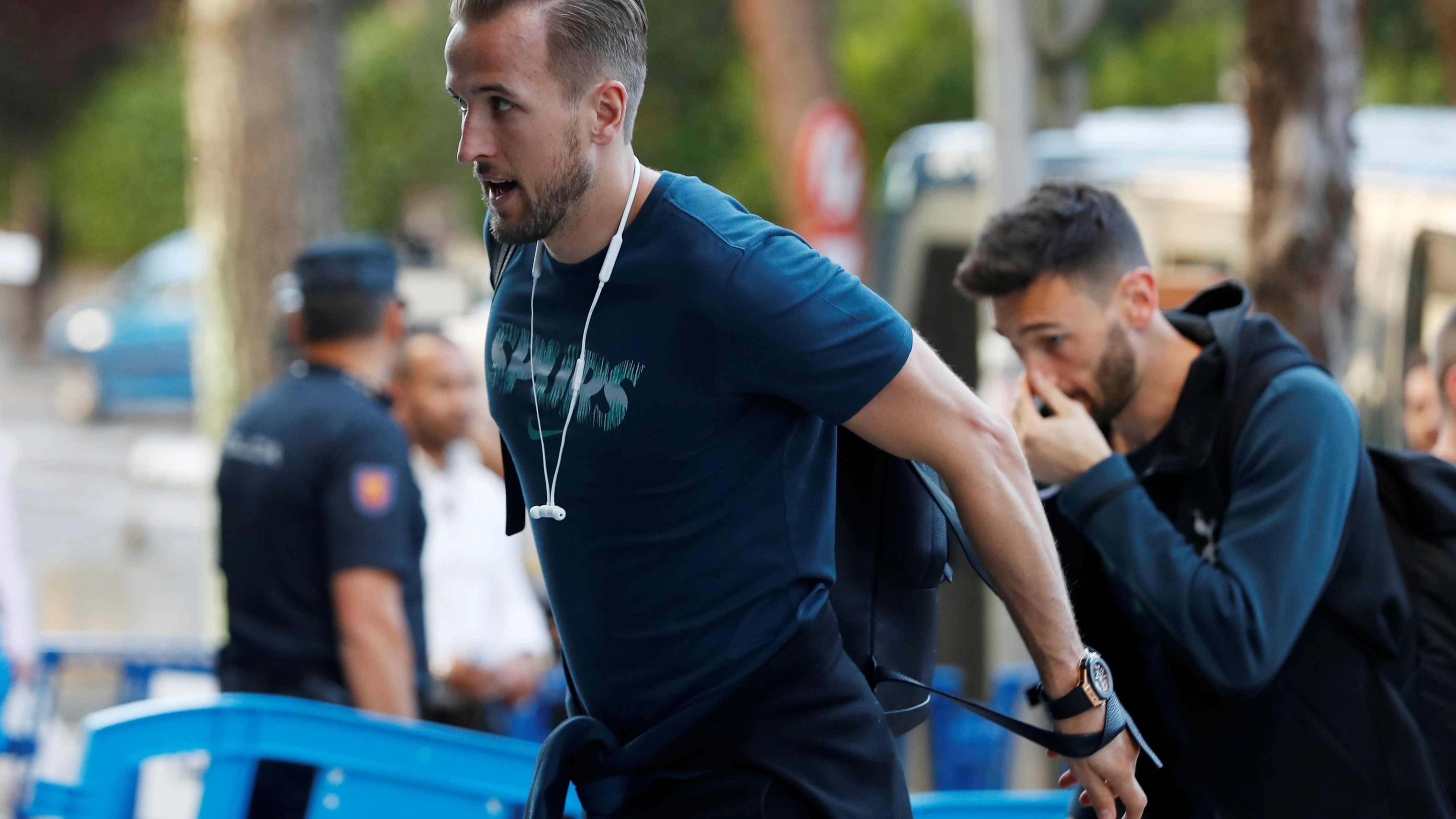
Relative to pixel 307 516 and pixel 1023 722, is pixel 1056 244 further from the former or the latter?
pixel 307 516

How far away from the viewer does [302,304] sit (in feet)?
13.1

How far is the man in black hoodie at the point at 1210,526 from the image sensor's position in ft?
7.55

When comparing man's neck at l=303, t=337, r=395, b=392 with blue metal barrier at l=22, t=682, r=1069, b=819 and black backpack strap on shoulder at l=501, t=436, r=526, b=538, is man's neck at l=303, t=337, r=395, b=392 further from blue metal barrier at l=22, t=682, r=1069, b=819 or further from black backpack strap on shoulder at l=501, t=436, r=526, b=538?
black backpack strap on shoulder at l=501, t=436, r=526, b=538

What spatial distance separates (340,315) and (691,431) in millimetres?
2316

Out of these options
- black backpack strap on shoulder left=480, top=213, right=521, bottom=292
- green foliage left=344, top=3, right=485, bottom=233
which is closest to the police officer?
black backpack strap on shoulder left=480, top=213, right=521, bottom=292

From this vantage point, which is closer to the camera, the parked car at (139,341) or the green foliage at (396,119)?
the parked car at (139,341)

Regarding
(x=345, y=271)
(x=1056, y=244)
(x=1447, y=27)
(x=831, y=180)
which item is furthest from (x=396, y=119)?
(x=1056, y=244)

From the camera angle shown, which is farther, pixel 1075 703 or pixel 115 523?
pixel 115 523

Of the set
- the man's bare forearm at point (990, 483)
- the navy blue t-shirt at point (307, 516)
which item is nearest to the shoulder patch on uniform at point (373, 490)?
the navy blue t-shirt at point (307, 516)

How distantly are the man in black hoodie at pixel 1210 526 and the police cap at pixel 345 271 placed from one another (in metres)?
1.89

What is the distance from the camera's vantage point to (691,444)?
1879 mm

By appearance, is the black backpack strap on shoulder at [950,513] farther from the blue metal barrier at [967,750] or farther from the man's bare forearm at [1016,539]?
the blue metal barrier at [967,750]

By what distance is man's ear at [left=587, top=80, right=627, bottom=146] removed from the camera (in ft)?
6.14

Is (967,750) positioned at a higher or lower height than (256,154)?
lower
